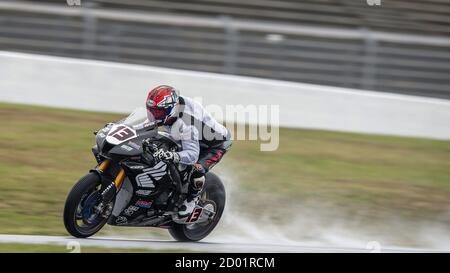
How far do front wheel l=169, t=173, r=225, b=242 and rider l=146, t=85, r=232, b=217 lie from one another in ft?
0.77

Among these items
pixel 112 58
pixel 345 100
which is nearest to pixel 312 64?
pixel 345 100

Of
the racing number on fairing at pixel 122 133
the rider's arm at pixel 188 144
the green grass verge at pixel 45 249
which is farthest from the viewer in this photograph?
the rider's arm at pixel 188 144

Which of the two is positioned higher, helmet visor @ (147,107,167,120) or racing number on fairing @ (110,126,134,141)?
helmet visor @ (147,107,167,120)

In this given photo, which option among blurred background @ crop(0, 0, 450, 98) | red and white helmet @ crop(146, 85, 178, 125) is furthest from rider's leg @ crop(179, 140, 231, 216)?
blurred background @ crop(0, 0, 450, 98)

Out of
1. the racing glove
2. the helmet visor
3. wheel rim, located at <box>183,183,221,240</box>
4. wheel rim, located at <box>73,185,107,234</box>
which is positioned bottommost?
wheel rim, located at <box>183,183,221,240</box>

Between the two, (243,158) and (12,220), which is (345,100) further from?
(12,220)

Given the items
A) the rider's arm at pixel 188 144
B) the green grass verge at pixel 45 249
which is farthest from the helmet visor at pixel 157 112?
the green grass verge at pixel 45 249

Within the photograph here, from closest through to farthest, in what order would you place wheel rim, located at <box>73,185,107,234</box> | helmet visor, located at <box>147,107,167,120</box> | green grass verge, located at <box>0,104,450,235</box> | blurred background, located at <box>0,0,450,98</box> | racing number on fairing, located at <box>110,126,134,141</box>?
1. wheel rim, located at <box>73,185,107,234</box>
2. racing number on fairing, located at <box>110,126,134,141</box>
3. helmet visor, located at <box>147,107,167,120</box>
4. green grass verge, located at <box>0,104,450,235</box>
5. blurred background, located at <box>0,0,450,98</box>

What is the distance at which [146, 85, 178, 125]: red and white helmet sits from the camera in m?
7.96

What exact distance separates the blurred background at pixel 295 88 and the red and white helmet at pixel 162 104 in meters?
3.18

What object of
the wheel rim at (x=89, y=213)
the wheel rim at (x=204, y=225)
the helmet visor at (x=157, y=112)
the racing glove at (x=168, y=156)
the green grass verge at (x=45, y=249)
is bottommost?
the wheel rim at (x=204, y=225)

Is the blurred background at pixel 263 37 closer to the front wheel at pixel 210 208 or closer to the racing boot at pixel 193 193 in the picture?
the front wheel at pixel 210 208

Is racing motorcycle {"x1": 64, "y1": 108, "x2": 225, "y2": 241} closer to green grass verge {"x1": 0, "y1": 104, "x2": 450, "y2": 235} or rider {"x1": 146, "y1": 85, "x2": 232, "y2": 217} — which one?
rider {"x1": 146, "y1": 85, "x2": 232, "y2": 217}

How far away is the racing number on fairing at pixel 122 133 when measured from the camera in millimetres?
7746
